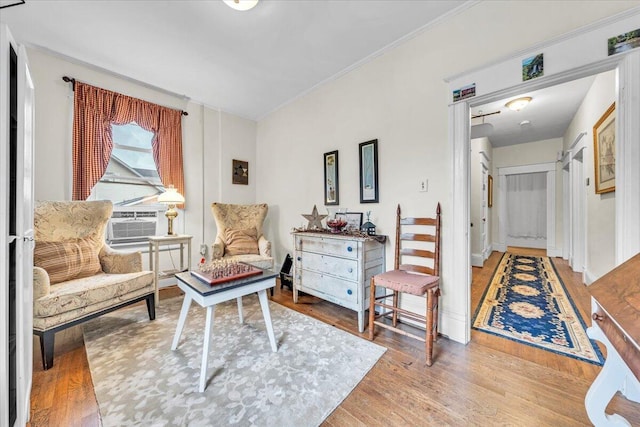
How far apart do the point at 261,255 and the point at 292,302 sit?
77 cm

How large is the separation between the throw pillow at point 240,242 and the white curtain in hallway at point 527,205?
6.45 meters

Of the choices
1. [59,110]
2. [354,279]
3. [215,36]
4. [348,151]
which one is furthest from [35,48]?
[354,279]

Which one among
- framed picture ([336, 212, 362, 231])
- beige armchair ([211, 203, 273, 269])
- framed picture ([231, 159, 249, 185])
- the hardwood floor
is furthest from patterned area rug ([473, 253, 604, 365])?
framed picture ([231, 159, 249, 185])

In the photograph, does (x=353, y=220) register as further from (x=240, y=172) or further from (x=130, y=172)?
(x=130, y=172)

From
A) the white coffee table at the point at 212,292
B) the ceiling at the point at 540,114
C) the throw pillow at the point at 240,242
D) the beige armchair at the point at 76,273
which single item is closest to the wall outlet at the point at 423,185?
the white coffee table at the point at 212,292

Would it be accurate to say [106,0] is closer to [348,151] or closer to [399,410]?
[348,151]

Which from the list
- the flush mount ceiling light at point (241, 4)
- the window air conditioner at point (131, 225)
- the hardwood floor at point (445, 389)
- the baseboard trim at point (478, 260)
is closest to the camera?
the hardwood floor at point (445, 389)

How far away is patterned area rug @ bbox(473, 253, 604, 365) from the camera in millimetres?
1911

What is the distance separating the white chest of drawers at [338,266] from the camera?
7.29 feet

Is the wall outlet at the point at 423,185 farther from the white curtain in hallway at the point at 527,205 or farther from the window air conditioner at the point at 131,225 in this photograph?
the white curtain in hallway at the point at 527,205

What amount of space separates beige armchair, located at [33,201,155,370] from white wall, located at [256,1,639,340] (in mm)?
2088

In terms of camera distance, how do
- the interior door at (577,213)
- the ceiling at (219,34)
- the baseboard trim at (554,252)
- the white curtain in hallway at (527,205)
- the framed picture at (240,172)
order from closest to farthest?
the ceiling at (219,34)
the interior door at (577,213)
the framed picture at (240,172)
the baseboard trim at (554,252)
the white curtain in hallway at (527,205)

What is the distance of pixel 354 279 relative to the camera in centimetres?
225

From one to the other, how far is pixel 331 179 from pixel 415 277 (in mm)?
1571
